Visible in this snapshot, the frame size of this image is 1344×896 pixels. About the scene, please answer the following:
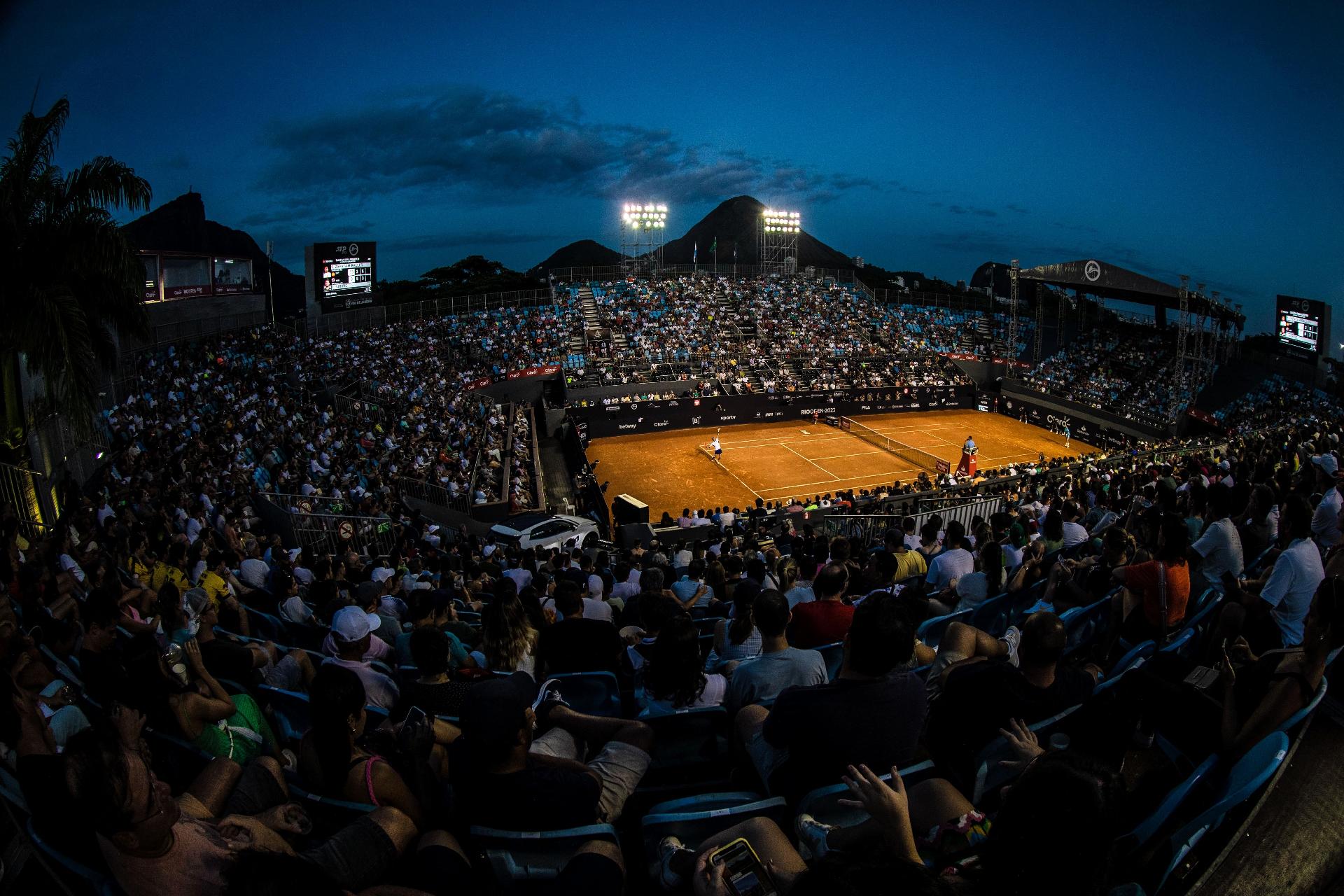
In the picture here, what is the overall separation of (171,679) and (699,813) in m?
3.25

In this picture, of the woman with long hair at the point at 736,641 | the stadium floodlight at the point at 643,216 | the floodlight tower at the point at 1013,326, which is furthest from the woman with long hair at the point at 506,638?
the stadium floodlight at the point at 643,216

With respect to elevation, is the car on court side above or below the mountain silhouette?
below

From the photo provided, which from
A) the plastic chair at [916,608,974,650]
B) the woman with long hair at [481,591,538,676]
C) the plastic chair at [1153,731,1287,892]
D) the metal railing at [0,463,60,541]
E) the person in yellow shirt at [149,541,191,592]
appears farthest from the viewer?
the metal railing at [0,463,60,541]

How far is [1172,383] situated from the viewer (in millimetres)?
44438

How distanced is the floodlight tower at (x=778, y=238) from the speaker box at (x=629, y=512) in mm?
45526

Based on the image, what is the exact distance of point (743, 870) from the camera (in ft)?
8.34

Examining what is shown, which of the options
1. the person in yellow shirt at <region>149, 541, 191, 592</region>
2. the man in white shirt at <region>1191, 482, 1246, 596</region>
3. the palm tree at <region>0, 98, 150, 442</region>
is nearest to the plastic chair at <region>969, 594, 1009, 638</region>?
the man in white shirt at <region>1191, 482, 1246, 596</region>

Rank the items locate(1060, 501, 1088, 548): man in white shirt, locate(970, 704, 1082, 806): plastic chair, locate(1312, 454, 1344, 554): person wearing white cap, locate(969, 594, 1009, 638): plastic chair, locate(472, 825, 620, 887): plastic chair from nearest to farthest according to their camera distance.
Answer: locate(472, 825, 620, 887): plastic chair < locate(970, 704, 1082, 806): plastic chair < locate(969, 594, 1009, 638): plastic chair < locate(1312, 454, 1344, 554): person wearing white cap < locate(1060, 501, 1088, 548): man in white shirt

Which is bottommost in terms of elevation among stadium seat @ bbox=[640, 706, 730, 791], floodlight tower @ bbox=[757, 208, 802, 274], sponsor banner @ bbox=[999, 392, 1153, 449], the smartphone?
sponsor banner @ bbox=[999, 392, 1153, 449]

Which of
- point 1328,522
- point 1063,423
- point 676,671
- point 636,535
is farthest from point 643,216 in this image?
point 676,671

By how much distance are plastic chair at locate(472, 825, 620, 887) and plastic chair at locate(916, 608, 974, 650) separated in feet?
12.9

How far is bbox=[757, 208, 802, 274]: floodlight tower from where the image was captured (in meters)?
64.2

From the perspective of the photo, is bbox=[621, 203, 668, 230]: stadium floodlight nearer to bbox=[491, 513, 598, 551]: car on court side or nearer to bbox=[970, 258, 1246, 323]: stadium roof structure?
bbox=[970, 258, 1246, 323]: stadium roof structure

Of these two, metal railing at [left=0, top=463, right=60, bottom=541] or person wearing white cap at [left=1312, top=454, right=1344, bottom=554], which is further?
metal railing at [left=0, top=463, right=60, bottom=541]
